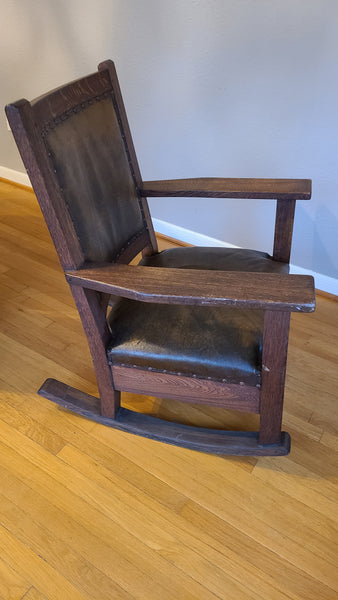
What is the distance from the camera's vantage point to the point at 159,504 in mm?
1053

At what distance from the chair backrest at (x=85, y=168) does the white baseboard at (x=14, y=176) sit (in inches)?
67.3

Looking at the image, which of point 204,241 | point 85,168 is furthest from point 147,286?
point 204,241

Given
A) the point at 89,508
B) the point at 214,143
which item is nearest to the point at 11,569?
the point at 89,508

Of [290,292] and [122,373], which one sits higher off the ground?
[290,292]

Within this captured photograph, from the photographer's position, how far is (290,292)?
0.76 m

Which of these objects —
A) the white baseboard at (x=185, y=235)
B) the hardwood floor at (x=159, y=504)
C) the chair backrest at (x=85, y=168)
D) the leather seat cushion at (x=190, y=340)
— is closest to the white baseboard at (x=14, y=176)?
the white baseboard at (x=185, y=235)

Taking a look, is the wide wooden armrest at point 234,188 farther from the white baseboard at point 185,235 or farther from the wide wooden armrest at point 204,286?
the white baseboard at point 185,235

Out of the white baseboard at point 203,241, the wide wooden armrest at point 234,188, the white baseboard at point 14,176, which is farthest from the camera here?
the white baseboard at point 14,176

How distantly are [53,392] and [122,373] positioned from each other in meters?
0.32

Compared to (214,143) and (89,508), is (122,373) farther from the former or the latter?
(214,143)

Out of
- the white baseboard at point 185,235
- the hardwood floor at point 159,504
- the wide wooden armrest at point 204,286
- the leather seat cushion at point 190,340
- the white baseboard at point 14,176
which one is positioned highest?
the wide wooden armrest at point 204,286

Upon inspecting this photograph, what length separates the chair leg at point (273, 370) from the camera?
83 centimetres

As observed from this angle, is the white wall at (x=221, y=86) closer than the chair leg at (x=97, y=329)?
No

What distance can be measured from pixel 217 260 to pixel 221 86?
80 centimetres
